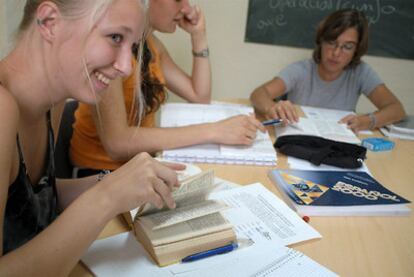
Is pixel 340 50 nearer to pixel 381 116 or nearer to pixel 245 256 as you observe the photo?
pixel 381 116

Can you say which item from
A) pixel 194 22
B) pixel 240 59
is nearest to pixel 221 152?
pixel 194 22

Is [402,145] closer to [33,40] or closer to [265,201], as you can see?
[265,201]

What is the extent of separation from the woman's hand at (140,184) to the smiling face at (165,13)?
948 millimetres

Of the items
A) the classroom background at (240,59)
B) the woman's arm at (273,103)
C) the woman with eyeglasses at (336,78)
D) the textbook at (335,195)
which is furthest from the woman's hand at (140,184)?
the classroom background at (240,59)

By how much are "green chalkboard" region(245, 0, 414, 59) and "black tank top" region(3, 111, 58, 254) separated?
1889 mm

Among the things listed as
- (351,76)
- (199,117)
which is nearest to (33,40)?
(199,117)

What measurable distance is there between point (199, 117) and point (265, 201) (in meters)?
0.58

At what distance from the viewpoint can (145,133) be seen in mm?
1235

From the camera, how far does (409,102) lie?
2594 mm

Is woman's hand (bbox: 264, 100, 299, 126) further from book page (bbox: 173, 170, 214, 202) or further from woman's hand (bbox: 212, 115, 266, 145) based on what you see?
book page (bbox: 173, 170, 214, 202)

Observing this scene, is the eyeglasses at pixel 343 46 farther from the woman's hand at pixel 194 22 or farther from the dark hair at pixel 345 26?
the woman's hand at pixel 194 22

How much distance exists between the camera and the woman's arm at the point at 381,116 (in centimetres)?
164

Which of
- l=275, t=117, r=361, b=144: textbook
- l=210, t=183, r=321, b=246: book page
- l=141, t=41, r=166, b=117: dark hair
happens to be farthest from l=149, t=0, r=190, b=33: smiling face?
l=210, t=183, r=321, b=246: book page

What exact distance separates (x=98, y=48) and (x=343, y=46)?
1567 millimetres
